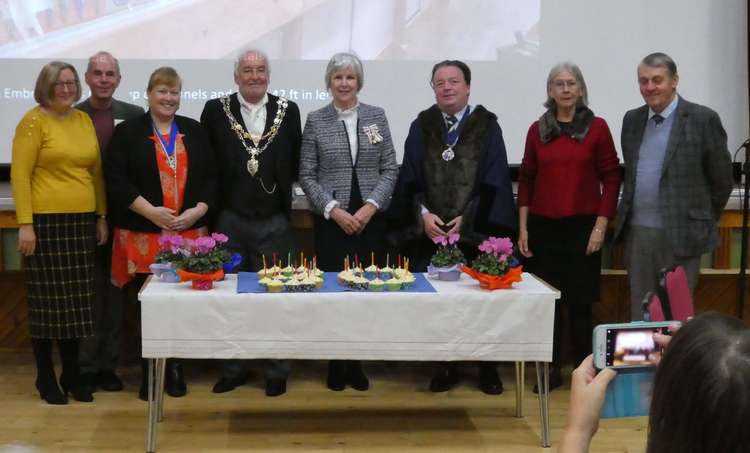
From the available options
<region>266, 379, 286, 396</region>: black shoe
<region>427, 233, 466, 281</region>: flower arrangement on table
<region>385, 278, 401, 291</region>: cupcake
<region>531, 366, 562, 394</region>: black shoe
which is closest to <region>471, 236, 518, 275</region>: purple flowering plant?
<region>427, 233, 466, 281</region>: flower arrangement on table

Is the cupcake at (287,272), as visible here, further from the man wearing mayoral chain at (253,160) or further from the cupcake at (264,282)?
the man wearing mayoral chain at (253,160)

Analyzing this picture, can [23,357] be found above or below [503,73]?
below

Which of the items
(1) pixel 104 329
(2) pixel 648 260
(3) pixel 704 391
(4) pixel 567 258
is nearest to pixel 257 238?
(1) pixel 104 329

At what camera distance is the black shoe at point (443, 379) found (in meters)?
4.20

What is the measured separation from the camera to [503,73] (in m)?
4.73

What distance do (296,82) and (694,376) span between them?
3.92 meters

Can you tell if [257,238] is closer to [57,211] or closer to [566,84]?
[57,211]

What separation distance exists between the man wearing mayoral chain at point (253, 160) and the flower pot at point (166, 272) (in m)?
0.63

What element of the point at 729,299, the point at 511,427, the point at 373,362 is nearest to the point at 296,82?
the point at 373,362

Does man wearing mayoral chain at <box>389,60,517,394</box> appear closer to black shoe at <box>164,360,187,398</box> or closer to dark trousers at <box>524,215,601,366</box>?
dark trousers at <box>524,215,601,366</box>

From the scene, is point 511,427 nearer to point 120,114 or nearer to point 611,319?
point 611,319

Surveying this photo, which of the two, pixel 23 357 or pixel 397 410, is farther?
pixel 23 357

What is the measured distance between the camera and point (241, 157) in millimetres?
4012

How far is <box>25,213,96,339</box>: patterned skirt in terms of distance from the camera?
3.80m
